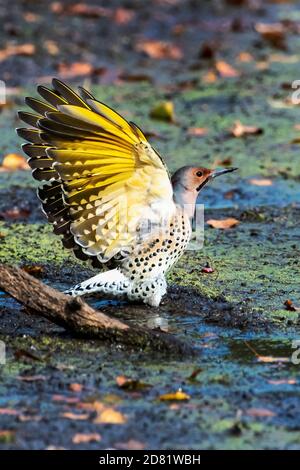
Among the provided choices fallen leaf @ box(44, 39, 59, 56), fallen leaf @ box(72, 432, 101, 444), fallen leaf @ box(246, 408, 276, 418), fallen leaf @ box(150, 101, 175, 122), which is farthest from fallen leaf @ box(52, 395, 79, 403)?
fallen leaf @ box(44, 39, 59, 56)

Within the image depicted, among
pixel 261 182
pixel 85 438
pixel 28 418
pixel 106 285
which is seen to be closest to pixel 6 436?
pixel 28 418

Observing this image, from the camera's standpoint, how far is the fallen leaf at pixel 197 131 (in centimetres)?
1048

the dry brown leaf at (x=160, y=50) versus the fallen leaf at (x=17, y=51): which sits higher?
the dry brown leaf at (x=160, y=50)

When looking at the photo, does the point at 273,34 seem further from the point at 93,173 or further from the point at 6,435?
the point at 6,435

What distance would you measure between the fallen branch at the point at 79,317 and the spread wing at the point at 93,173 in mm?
546

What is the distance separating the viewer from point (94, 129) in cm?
583

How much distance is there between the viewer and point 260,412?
4910mm

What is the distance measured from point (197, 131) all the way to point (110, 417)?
19.7 ft

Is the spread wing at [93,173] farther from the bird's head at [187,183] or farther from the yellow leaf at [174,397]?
the yellow leaf at [174,397]

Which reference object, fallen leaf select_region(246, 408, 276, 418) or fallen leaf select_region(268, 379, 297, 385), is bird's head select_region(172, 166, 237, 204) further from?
fallen leaf select_region(246, 408, 276, 418)

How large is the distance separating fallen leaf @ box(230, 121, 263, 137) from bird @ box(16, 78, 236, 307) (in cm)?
424

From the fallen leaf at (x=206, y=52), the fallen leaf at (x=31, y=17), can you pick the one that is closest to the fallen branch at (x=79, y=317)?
the fallen leaf at (x=206, y=52)
